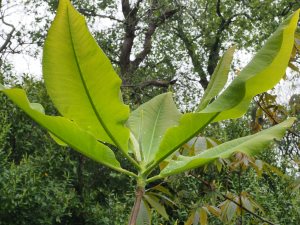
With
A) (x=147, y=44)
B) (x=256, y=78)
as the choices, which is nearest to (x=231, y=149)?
(x=256, y=78)

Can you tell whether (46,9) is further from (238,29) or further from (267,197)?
(267,197)

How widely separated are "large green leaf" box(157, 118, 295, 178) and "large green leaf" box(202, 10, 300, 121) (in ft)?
0.16

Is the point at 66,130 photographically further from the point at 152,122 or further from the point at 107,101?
the point at 152,122

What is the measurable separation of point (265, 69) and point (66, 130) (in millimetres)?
220

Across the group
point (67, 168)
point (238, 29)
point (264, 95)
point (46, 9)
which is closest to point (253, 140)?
point (264, 95)

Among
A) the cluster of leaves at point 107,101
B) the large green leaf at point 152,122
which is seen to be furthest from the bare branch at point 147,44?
the cluster of leaves at point 107,101

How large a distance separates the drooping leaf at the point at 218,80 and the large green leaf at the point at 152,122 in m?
0.08

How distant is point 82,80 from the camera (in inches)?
23.1

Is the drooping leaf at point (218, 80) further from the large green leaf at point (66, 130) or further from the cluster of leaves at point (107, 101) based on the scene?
the large green leaf at point (66, 130)

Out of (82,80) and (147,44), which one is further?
(147,44)

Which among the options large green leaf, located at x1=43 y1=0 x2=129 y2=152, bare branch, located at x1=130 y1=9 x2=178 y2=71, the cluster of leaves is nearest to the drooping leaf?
the cluster of leaves

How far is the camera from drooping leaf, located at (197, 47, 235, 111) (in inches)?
25.7

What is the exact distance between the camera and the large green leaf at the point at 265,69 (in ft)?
1.79

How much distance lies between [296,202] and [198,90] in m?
7.54
